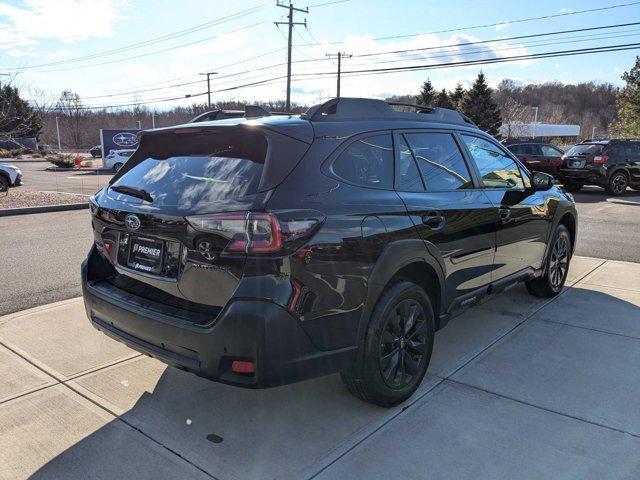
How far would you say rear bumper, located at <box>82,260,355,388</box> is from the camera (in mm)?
2412

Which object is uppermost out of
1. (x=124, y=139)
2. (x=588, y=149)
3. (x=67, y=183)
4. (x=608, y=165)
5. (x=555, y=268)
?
(x=588, y=149)

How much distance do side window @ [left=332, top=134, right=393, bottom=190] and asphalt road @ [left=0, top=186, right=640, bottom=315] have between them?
145 inches

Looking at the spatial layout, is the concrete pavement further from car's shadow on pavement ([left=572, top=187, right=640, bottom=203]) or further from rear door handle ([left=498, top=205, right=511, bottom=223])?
car's shadow on pavement ([left=572, top=187, right=640, bottom=203])

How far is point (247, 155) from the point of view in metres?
2.76

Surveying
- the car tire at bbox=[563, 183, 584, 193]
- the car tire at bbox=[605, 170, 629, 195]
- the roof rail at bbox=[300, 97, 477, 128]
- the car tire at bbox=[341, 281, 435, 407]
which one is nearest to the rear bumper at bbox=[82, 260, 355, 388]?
the car tire at bbox=[341, 281, 435, 407]

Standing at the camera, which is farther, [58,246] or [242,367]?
[58,246]

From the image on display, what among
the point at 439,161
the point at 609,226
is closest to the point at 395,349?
the point at 439,161

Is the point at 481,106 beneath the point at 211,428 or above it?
above

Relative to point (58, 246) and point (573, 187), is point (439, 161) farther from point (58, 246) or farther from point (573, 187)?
point (573, 187)

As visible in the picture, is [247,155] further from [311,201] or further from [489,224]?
[489,224]

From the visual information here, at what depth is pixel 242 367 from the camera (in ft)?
8.09

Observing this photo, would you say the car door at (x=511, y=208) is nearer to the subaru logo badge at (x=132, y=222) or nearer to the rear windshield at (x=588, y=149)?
the subaru logo badge at (x=132, y=222)

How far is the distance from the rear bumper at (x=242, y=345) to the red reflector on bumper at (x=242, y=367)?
2cm

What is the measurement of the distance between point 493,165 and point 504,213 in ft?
1.50
